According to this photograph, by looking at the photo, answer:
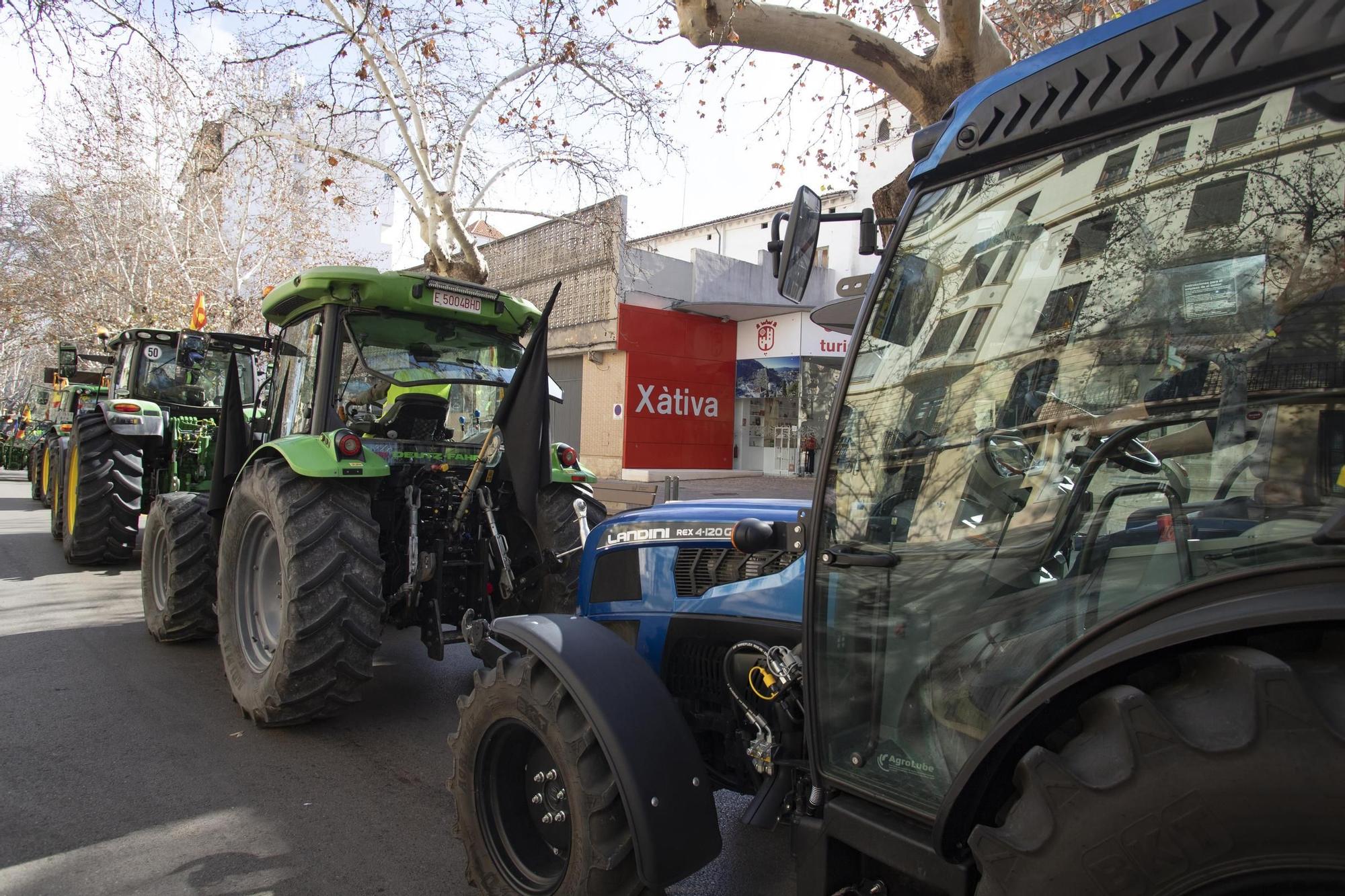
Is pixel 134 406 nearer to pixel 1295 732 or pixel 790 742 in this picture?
pixel 790 742

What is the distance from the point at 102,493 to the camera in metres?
8.04

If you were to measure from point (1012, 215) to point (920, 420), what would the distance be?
482 millimetres

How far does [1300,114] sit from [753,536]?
144cm

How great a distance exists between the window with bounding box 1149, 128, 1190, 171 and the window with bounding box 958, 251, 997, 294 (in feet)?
1.16

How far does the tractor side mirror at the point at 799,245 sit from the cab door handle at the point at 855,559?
0.63 m

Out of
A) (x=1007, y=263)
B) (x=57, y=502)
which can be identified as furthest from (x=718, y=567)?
(x=57, y=502)

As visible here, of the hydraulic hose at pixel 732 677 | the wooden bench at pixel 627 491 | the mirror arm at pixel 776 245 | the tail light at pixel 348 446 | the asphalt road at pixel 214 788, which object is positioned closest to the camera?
the mirror arm at pixel 776 245

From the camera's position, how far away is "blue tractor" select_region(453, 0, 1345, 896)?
4.11ft

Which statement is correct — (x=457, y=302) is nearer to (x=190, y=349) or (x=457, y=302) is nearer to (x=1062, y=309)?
(x=1062, y=309)

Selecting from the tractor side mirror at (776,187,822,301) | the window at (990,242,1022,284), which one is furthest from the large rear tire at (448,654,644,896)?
the window at (990,242,1022,284)

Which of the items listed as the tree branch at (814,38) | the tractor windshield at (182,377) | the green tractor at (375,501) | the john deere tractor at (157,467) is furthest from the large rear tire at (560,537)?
the tractor windshield at (182,377)

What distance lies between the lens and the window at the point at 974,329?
1.82m

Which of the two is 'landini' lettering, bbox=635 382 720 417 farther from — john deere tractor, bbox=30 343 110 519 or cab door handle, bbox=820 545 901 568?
cab door handle, bbox=820 545 901 568

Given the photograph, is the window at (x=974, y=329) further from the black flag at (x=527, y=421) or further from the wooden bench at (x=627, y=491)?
the wooden bench at (x=627, y=491)
